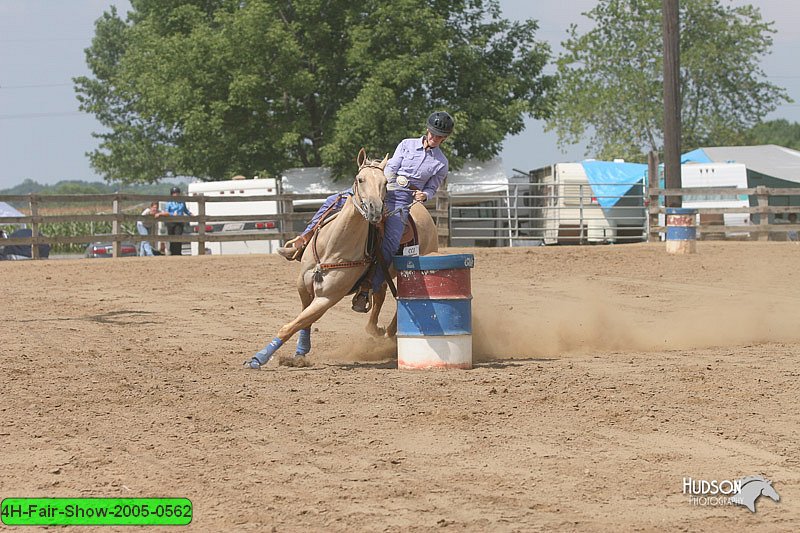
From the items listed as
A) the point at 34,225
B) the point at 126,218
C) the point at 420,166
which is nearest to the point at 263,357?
the point at 420,166

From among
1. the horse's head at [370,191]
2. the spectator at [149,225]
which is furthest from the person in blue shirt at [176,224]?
the horse's head at [370,191]

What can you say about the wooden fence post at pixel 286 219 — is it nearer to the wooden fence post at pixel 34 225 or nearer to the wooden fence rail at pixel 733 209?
the wooden fence post at pixel 34 225

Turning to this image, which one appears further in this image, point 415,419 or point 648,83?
point 648,83

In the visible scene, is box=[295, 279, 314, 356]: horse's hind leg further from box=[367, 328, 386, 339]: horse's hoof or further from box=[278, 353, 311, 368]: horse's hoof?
box=[367, 328, 386, 339]: horse's hoof

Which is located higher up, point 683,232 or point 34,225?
point 34,225

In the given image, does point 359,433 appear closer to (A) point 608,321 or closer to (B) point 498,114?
(A) point 608,321

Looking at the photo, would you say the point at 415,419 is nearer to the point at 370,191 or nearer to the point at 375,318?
the point at 370,191

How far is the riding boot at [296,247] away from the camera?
9640 millimetres

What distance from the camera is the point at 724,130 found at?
6303 cm

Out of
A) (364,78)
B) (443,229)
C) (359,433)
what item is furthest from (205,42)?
(359,433)

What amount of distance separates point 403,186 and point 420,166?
0.49 metres

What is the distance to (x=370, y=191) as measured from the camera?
335 inches

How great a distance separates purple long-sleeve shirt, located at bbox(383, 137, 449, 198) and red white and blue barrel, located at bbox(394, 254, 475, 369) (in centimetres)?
113

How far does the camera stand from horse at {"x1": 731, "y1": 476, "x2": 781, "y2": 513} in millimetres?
5137
